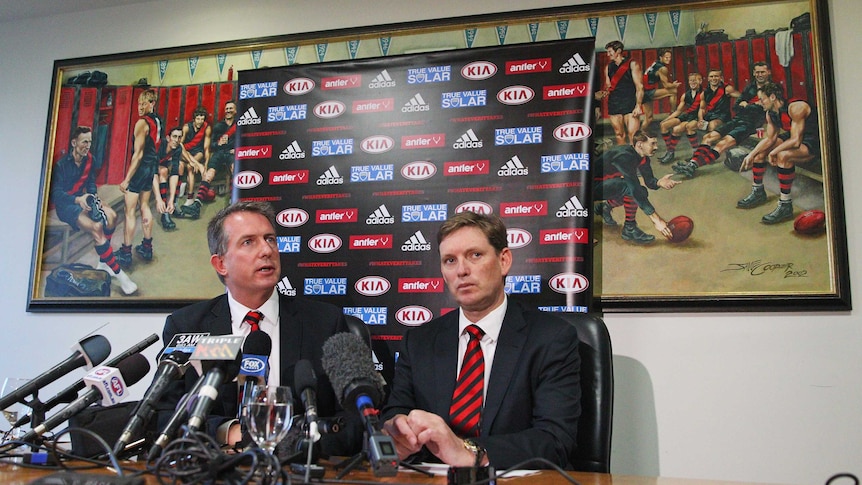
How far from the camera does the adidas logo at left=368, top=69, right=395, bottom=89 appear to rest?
362 cm

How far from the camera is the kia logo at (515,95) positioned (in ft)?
11.1

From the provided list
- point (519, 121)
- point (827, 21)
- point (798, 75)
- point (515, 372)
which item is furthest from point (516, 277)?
point (827, 21)

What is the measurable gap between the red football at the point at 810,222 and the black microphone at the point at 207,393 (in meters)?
2.50

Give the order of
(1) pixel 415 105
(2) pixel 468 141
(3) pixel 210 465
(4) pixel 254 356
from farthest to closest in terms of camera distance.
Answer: (1) pixel 415 105
(2) pixel 468 141
(4) pixel 254 356
(3) pixel 210 465

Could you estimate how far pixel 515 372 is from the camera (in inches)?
91.0

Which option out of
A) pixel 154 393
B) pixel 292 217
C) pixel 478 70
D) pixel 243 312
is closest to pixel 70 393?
pixel 154 393

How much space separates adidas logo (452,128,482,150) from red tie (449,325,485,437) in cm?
121

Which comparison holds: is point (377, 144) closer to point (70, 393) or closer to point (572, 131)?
point (572, 131)

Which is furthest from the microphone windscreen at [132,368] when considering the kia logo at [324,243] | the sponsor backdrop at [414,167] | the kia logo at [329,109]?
the kia logo at [329,109]

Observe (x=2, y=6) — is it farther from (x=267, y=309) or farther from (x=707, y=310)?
(x=707, y=310)

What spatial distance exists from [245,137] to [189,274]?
792 mm

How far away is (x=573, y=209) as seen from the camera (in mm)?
3178
